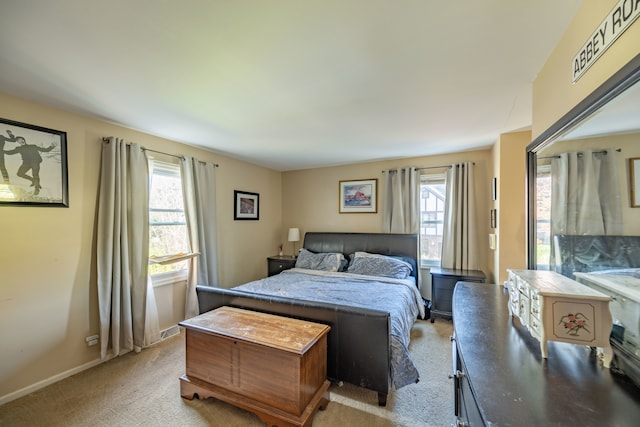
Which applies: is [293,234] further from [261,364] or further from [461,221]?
[261,364]

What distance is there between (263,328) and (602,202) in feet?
6.47

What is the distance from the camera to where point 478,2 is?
1.11 metres

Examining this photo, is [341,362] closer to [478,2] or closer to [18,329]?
[478,2]

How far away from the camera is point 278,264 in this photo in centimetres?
441

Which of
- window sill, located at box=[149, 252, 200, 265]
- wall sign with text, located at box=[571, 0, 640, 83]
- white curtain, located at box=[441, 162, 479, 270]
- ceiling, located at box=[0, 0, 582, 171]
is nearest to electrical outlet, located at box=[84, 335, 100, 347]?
window sill, located at box=[149, 252, 200, 265]

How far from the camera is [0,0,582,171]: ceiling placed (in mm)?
1178

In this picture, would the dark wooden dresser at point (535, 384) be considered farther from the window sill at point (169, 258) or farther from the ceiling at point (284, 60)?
the window sill at point (169, 258)

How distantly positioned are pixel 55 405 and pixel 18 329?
68cm

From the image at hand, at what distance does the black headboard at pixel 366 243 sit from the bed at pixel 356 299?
1cm

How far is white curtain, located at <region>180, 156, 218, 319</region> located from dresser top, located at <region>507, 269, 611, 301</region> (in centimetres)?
332

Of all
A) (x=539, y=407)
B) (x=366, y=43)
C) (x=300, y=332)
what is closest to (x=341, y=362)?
(x=300, y=332)

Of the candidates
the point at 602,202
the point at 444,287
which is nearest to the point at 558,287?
the point at 602,202

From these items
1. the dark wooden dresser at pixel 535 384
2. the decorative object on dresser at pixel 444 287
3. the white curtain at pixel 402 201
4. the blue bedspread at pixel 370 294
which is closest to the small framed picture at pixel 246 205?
the blue bedspread at pixel 370 294

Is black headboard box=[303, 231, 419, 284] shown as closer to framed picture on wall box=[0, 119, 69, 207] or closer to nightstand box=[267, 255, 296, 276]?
nightstand box=[267, 255, 296, 276]
